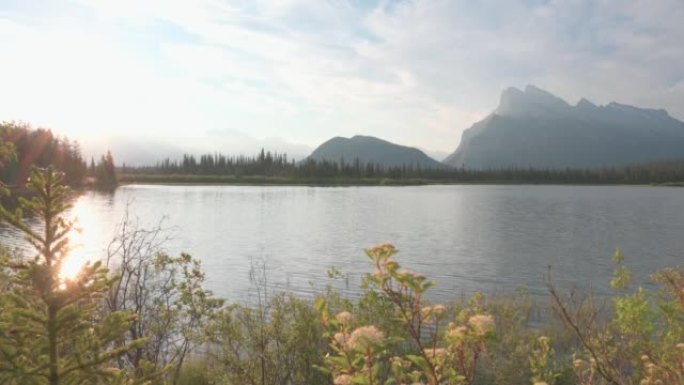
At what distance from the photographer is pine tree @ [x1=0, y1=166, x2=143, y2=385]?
9.11ft

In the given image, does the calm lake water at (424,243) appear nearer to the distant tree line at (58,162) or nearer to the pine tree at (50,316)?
the pine tree at (50,316)

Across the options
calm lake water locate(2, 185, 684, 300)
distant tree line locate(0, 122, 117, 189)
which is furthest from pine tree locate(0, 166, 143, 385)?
distant tree line locate(0, 122, 117, 189)

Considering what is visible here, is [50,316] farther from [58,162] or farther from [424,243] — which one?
[58,162]

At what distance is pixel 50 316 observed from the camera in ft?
9.19

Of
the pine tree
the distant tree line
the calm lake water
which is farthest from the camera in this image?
the distant tree line

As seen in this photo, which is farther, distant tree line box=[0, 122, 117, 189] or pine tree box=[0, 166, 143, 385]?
distant tree line box=[0, 122, 117, 189]

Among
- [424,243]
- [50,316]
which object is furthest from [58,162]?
[50,316]

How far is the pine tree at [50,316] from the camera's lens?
9.11ft

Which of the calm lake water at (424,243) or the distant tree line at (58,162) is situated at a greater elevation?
the distant tree line at (58,162)

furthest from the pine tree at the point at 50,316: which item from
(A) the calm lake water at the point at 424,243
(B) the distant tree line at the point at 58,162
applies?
(B) the distant tree line at the point at 58,162

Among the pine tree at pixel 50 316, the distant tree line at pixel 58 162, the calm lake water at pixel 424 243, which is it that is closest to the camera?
the pine tree at pixel 50 316

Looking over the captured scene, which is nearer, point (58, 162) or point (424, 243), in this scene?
point (424, 243)

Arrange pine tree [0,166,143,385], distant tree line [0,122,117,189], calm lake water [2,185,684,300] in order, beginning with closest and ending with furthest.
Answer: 1. pine tree [0,166,143,385]
2. calm lake water [2,185,684,300]
3. distant tree line [0,122,117,189]

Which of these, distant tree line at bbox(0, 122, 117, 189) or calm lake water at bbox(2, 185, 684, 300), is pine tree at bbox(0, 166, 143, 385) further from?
distant tree line at bbox(0, 122, 117, 189)
